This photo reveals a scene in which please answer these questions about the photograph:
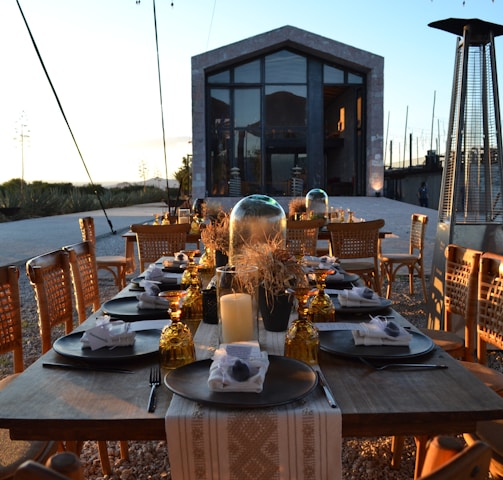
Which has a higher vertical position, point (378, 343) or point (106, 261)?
point (378, 343)

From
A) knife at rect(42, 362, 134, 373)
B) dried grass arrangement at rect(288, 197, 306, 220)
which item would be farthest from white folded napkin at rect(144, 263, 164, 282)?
dried grass arrangement at rect(288, 197, 306, 220)

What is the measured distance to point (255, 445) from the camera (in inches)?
41.2

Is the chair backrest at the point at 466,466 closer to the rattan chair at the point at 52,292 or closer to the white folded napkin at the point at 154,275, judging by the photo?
the rattan chair at the point at 52,292

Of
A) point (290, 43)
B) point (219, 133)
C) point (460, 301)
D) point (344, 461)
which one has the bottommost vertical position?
point (344, 461)

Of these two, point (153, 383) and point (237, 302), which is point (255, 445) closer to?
point (153, 383)

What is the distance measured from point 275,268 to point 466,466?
36.9 inches

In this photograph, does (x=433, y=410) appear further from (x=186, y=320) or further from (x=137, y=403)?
(x=186, y=320)

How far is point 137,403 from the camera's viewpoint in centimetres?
114

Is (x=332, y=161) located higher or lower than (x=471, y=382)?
higher

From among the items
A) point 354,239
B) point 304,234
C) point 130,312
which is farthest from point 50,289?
point 354,239

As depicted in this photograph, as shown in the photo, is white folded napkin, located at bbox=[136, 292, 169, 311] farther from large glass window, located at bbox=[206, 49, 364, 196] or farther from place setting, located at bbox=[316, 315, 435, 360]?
large glass window, located at bbox=[206, 49, 364, 196]

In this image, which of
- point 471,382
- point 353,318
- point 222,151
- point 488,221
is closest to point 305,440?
point 471,382

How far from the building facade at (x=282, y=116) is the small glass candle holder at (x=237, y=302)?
49.8ft

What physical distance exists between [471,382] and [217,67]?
16430 mm
